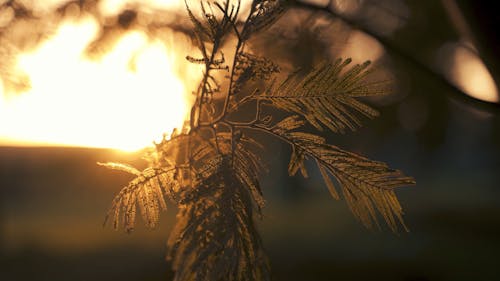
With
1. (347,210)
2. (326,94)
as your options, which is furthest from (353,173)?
(347,210)

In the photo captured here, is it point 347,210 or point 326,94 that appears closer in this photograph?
point 326,94

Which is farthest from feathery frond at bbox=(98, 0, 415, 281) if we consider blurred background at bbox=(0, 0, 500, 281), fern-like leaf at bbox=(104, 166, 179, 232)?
blurred background at bbox=(0, 0, 500, 281)

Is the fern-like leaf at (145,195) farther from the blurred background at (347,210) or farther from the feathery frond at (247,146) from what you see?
the blurred background at (347,210)

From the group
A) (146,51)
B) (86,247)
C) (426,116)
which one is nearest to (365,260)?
(426,116)

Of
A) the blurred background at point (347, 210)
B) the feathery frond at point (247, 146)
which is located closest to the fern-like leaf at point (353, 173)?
the feathery frond at point (247, 146)

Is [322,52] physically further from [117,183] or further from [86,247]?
[86,247]

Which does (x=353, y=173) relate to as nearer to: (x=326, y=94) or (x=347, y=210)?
(x=326, y=94)

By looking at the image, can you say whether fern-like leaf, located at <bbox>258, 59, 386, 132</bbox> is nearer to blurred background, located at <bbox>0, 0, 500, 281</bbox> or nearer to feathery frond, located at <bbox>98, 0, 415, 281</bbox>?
feathery frond, located at <bbox>98, 0, 415, 281</bbox>

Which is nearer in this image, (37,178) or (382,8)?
(382,8)
